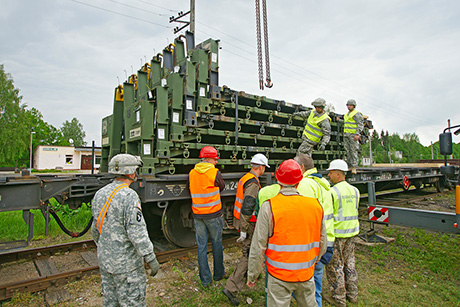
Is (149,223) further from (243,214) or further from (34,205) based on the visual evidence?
(243,214)

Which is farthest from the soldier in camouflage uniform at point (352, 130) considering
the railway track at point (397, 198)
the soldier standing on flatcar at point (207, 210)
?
the soldier standing on flatcar at point (207, 210)

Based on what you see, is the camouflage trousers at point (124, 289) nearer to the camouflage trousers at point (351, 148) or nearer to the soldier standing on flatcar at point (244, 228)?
the soldier standing on flatcar at point (244, 228)

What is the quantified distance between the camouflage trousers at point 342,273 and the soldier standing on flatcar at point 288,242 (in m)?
1.26

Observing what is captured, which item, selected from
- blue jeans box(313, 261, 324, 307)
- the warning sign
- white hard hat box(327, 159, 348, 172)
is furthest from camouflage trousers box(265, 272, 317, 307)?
the warning sign

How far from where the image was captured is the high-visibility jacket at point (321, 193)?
3.05 metres

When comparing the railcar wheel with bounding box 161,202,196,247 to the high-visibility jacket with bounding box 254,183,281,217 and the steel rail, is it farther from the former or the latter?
the high-visibility jacket with bounding box 254,183,281,217

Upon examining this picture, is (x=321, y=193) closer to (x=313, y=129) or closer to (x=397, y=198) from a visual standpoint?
(x=313, y=129)

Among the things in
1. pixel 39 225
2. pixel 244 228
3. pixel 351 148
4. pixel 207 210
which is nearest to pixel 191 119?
pixel 207 210

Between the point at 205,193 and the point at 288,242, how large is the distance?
6.65ft

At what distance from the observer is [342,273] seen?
354 cm

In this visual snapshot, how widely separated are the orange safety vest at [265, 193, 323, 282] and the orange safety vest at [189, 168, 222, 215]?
6.10 feet

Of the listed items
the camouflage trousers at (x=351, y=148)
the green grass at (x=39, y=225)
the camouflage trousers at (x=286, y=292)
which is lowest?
the green grass at (x=39, y=225)

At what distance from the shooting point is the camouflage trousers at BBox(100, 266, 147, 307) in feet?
7.97

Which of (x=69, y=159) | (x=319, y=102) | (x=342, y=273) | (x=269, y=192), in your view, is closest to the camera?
(x=269, y=192)
